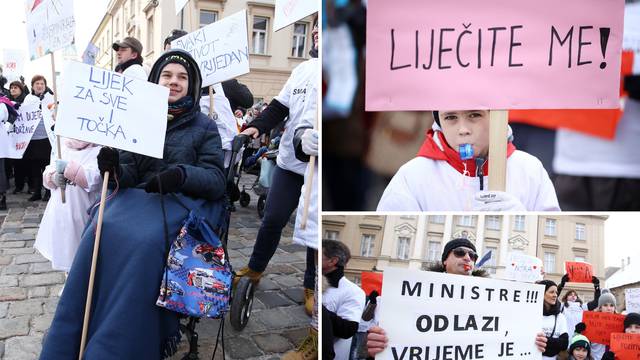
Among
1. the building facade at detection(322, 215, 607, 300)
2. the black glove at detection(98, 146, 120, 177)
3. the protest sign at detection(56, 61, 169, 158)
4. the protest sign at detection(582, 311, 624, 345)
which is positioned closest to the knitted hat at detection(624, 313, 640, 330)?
the protest sign at detection(582, 311, 624, 345)

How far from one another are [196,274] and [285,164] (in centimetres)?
113

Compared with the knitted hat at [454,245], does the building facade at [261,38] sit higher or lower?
higher

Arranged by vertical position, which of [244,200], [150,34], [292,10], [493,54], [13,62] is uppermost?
[150,34]

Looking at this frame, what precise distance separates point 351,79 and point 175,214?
1062 millimetres

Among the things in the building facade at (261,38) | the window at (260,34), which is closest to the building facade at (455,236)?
the building facade at (261,38)

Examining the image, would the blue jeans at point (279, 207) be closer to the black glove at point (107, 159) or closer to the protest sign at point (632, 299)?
the black glove at point (107, 159)

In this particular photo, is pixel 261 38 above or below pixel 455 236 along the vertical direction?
above

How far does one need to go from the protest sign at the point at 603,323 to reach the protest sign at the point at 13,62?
11270mm

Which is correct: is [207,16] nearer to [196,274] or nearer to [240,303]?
[240,303]

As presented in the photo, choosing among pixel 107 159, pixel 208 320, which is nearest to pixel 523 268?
pixel 107 159

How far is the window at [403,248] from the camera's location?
1963 mm

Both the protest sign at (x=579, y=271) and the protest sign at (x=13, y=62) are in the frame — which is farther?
the protest sign at (x=13, y=62)

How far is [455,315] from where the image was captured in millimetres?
2016

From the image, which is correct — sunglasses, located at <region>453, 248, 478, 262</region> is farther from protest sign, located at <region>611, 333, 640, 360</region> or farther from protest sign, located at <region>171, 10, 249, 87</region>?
protest sign, located at <region>171, 10, 249, 87</region>
